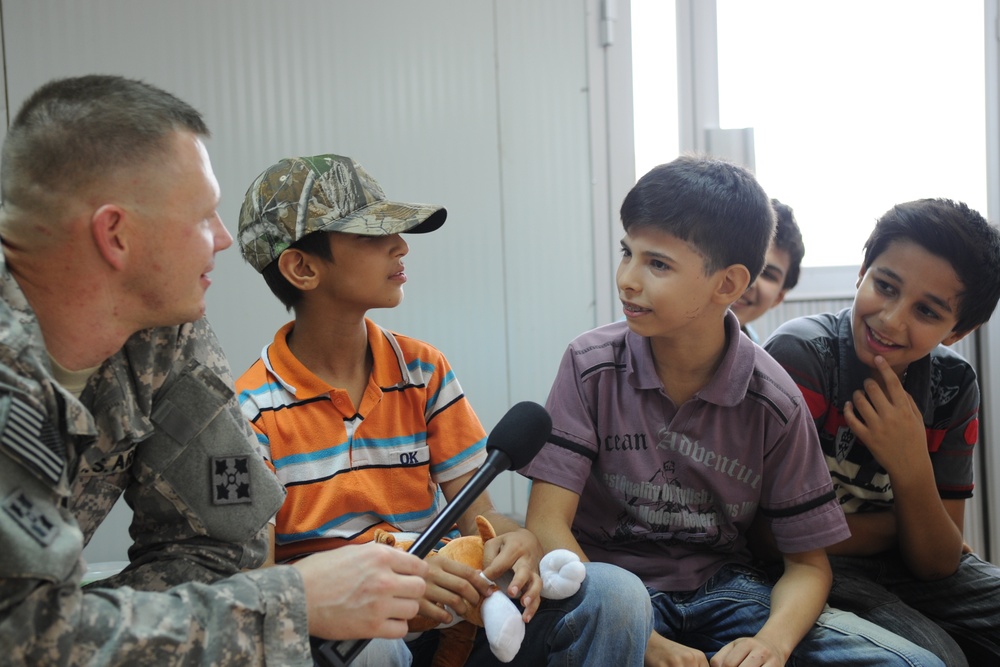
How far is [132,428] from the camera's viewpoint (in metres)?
0.91

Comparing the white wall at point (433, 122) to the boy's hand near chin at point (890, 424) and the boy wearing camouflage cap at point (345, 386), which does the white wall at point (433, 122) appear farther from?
the boy's hand near chin at point (890, 424)

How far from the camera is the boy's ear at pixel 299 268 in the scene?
127 centimetres

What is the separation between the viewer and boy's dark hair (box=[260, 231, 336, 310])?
1.27 metres

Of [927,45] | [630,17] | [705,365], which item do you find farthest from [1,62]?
[927,45]

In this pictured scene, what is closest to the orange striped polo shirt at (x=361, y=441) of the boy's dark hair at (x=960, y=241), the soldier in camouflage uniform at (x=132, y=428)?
the soldier in camouflage uniform at (x=132, y=428)

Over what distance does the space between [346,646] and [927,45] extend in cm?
245

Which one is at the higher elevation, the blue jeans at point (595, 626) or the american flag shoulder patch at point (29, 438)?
the american flag shoulder patch at point (29, 438)

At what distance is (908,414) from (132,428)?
44.7 inches

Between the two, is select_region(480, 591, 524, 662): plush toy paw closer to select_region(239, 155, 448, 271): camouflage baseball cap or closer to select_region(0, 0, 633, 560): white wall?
select_region(239, 155, 448, 271): camouflage baseball cap

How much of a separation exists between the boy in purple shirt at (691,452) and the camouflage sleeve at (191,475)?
16.8 inches

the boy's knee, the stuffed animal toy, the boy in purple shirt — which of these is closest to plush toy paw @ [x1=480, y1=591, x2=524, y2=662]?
the stuffed animal toy

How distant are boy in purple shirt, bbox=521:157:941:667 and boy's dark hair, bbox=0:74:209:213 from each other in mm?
697

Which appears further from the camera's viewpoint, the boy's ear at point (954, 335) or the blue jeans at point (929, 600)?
the boy's ear at point (954, 335)

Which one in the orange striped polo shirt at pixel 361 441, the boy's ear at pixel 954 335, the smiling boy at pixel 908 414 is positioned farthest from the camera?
the boy's ear at pixel 954 335
